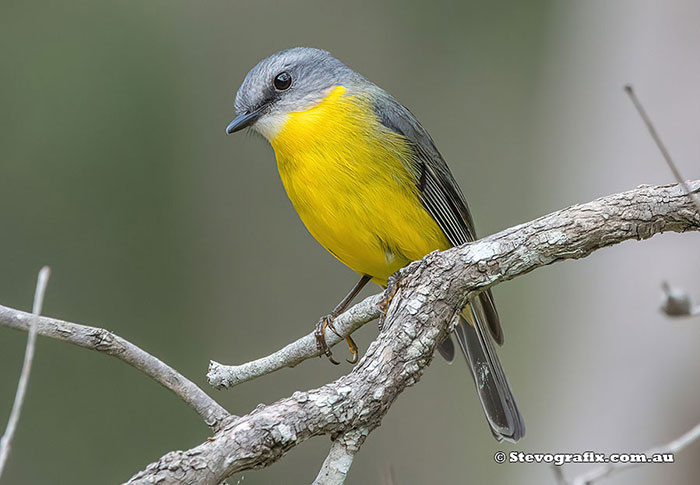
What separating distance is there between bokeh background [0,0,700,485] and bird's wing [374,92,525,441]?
7.71ft

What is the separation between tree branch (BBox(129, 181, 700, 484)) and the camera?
2.79 metres

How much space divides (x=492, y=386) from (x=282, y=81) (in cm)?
196

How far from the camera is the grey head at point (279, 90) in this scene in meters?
4.19

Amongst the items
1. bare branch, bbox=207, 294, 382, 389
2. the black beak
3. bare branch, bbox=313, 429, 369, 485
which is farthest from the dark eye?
bare branch, bbox=313, 429, 369, 485

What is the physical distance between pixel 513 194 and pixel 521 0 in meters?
2.31

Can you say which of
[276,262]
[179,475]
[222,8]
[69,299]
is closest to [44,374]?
[69,299]

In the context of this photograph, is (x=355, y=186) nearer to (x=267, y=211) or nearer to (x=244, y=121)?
(x=244, y=121)

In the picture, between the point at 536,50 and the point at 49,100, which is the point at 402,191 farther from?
the point at 536,50

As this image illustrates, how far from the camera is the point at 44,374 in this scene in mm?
7480

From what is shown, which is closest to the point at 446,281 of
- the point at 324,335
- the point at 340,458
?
the point at 340,458

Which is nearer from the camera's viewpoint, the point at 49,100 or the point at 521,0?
the point at 49,100

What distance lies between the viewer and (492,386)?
4.32 meters

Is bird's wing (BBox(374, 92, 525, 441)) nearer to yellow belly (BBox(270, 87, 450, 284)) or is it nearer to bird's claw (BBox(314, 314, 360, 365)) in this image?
yellow belly (BBox(270, 87, 450, 284))

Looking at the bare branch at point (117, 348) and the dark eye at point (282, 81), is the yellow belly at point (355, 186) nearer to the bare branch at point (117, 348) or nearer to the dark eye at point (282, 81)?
the dark eye at point (282, 81)
